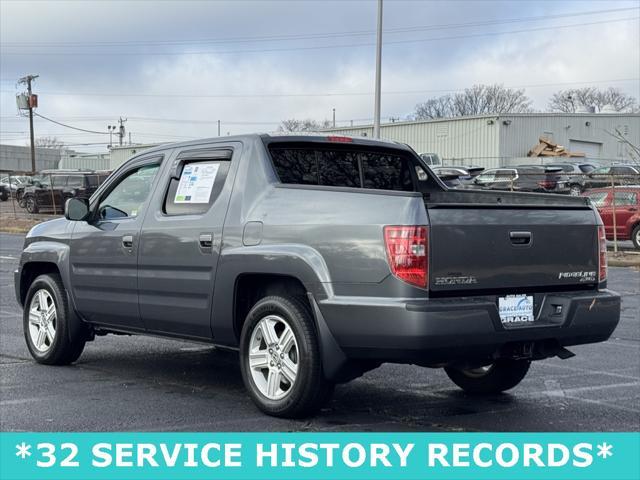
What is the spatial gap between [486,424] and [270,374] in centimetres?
143

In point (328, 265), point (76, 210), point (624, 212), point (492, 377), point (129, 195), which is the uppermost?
point (129, 195)

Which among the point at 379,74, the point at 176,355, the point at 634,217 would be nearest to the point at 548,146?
the point at 379,74

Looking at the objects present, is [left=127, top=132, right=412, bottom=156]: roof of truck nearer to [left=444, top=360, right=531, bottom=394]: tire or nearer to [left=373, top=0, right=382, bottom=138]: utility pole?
[left=444, top=360, right=531, bottom=394]: tire

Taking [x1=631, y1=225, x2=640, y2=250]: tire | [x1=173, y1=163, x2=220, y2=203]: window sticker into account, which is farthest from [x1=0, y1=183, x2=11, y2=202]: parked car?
[x1=173, y1=163, x2=220, y2=203]: window sticker

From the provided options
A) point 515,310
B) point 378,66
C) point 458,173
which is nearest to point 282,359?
point 515,310

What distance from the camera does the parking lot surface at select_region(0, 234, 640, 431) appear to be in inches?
235

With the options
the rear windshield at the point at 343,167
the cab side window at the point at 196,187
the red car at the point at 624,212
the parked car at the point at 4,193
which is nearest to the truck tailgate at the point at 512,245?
the rear windshield at the point at 343,167

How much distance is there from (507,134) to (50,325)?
1946 inches

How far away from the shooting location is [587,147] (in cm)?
6088

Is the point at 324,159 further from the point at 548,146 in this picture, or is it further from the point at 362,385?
the point at 548,146

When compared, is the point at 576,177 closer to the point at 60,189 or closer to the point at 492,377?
the point at 60,189

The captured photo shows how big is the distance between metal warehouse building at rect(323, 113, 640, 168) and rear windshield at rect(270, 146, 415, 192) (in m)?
44.6

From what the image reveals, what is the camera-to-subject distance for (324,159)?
689cm

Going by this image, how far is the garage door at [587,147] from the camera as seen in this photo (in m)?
60.0
